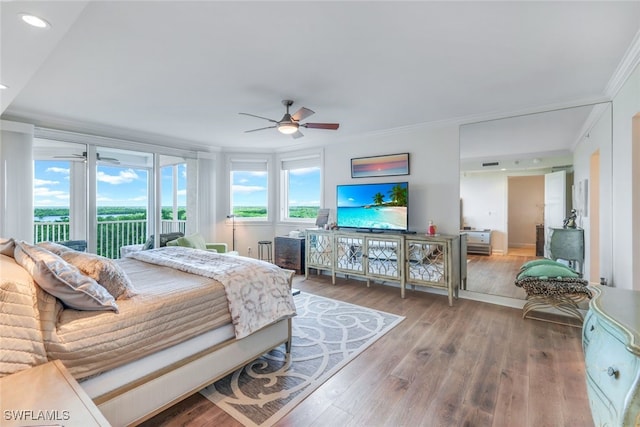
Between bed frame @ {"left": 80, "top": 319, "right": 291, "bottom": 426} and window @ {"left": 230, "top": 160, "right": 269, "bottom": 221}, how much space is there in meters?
4.27

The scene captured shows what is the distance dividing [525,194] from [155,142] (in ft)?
18.7

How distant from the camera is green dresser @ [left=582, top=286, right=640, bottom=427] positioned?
978 mm

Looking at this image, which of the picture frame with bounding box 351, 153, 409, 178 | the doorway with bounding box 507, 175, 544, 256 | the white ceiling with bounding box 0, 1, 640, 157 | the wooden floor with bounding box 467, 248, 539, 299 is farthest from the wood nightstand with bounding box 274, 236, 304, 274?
the doorway with bounding box 507, 175, 544, 256

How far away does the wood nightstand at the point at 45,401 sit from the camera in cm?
93

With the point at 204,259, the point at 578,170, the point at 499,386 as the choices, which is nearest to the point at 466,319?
the point at 499,386

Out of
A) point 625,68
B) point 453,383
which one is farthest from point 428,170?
point 453,383

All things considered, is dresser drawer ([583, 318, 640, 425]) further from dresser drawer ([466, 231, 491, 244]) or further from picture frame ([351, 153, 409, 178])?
picture frame ([351, 153, 409, 178])

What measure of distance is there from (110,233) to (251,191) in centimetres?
261

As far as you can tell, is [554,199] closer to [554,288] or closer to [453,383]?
[554,288]

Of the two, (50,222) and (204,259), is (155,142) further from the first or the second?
(204,259)

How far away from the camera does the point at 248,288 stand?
2.22m

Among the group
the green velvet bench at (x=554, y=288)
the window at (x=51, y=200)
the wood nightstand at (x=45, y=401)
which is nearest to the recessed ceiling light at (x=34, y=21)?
the wood nightstand at (x=45, y=401)

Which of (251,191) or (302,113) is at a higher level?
(302,113)

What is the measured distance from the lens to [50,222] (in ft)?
14.0
